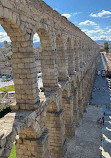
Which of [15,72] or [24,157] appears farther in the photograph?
[24,157]

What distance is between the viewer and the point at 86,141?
1606 centimetres

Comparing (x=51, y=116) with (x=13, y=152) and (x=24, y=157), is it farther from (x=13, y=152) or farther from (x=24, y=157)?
(x=13, y=152)

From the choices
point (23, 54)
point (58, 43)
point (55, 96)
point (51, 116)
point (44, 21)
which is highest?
point (44, 21)

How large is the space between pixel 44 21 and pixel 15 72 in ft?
13.3

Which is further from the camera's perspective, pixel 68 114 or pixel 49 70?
pixel 68 114

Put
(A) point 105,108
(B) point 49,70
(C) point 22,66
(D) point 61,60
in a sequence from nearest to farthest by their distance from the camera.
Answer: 1. (C) point 22,66
2. (B) point 49,70
3. (D) point 61,60
4. (A) point 105,108

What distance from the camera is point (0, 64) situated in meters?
65.3

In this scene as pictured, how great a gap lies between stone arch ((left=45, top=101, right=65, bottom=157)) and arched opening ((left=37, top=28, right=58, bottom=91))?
1.43 m

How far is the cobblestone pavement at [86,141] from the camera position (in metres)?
14.1

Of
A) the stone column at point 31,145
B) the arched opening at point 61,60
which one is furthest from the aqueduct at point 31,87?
the arched opening at point 61,60

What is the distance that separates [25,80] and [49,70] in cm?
349

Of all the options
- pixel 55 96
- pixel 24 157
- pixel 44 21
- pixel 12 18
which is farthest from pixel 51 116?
pixel 12 18

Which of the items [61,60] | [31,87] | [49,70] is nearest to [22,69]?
[31,87]

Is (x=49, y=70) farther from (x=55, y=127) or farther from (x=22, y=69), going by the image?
(x=55, y=127)
